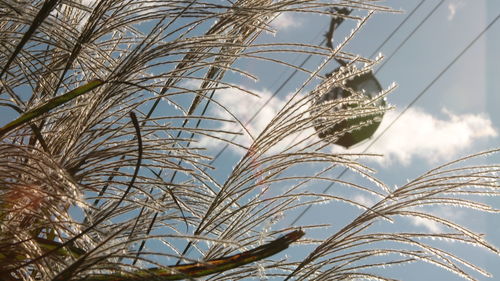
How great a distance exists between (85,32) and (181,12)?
0.15 m

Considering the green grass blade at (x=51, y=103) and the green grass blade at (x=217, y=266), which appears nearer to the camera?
the green grass blade at (x=217, y=266)

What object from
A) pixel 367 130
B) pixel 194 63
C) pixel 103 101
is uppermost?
pixel 367 130

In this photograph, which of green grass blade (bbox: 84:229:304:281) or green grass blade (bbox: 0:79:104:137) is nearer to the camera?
green grass blade (bbox: 84:229:304:281)

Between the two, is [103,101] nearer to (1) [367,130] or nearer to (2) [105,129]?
(2) [105,129]

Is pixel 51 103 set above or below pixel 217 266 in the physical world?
above

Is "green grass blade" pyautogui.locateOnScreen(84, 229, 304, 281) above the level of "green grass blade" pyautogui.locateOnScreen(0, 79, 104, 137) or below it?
below

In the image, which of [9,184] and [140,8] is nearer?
[9,184]

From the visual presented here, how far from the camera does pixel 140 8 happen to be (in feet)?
3.20

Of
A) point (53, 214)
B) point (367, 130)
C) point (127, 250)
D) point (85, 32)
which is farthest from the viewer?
point (367, 130)

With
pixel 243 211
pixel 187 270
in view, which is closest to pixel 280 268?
pixel 243 211

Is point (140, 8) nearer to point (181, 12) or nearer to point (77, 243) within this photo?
point (181, 12)

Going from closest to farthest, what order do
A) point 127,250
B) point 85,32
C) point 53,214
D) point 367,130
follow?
1. point 127,250
2. point 53,214
3. point 85,32
4. point 367,130

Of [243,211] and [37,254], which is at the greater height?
[243,211]

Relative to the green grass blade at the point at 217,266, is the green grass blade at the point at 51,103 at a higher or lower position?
higher
